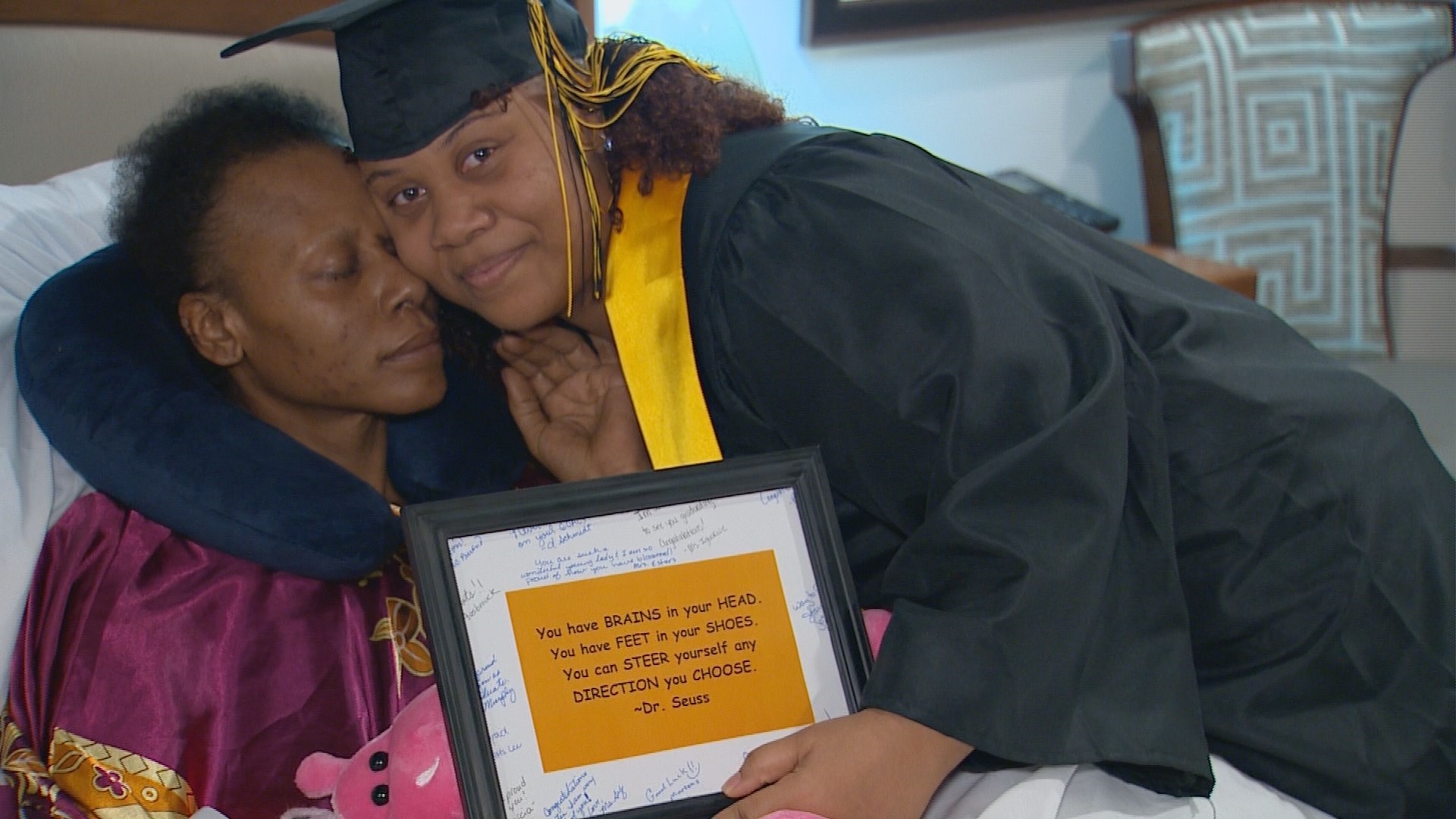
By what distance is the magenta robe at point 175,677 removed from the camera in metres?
1.12

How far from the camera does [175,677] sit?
1.15 m

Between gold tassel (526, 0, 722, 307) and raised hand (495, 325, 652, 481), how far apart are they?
0.59ft

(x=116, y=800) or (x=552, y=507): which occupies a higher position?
(x=552, y=507)

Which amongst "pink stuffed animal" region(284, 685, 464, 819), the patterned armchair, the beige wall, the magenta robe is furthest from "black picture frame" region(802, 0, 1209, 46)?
"pink stuffed animal" region(284, 685, 464, 819)

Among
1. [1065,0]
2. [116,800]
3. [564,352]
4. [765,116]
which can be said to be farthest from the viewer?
[1065,0]

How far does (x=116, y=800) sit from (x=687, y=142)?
0.74m

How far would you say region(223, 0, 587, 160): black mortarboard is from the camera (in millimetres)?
1115

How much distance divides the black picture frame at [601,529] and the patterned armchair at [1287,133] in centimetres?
164

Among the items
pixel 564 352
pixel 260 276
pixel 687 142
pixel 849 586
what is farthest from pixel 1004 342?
pixel 260 276

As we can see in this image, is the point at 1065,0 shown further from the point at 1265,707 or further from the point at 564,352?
the point at 1265,707

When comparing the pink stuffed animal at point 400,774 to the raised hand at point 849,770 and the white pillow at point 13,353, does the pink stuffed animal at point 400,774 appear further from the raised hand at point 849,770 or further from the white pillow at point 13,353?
the white pillow at point 13,353

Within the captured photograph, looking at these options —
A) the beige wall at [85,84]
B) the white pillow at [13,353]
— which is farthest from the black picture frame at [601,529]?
the beige wall at [85,84]

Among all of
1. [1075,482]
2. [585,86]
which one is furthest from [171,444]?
[1075,482]

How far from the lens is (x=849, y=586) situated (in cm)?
101
